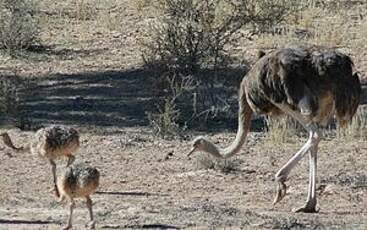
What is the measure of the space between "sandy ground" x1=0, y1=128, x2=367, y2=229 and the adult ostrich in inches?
24.4

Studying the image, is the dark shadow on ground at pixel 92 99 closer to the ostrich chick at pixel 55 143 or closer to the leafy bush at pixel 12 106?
the leafy bush at pixel 12 106

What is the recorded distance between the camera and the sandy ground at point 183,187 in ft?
32.2

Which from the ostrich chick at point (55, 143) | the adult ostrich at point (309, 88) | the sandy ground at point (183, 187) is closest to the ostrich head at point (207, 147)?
the sandy ground at point (183, 187)

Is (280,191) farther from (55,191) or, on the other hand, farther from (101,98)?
(101,98)

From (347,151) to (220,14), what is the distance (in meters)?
6.63

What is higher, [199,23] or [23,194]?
[199,23]

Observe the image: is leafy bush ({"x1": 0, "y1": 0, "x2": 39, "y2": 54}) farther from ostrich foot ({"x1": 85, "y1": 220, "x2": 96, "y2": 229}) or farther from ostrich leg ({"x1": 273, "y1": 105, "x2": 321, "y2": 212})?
ostrich foot ({"x1": 85, "y1": 220, "x2": 96, "y2": 229})

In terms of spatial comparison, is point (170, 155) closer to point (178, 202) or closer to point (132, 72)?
point (178, 202)

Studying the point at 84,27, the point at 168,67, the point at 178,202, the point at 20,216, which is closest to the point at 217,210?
the point at 178,202

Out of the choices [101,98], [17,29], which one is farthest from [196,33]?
[17,29]

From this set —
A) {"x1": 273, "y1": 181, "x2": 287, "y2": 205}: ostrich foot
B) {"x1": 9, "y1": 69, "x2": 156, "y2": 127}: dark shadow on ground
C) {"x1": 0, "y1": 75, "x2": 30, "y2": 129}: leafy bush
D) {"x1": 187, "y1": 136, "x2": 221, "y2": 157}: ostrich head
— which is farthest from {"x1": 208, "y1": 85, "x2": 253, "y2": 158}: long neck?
{"x1": 0, "y1": 75, "x2": 30, "y2": 129}: leafy bush

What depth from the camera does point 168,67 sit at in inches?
691

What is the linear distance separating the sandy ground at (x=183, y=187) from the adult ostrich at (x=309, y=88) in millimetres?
620

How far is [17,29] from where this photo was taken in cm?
2072
